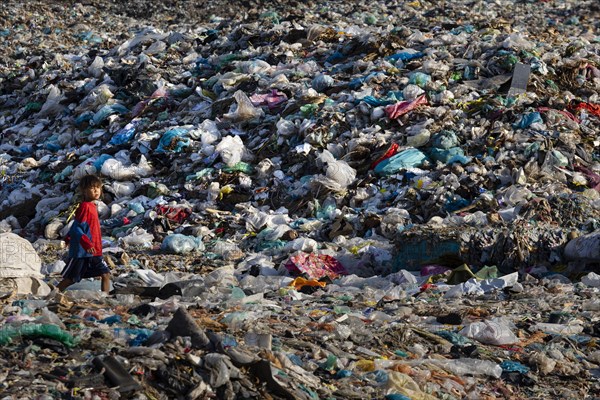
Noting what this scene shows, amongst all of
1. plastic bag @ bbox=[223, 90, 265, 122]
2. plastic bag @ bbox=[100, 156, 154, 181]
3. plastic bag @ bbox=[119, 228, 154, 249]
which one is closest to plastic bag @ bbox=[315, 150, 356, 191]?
plastic bag @ bbox=[223, 90, 265, 122]

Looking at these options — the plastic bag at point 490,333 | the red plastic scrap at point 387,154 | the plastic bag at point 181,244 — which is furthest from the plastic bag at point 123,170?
the plastic bag at point 490,333

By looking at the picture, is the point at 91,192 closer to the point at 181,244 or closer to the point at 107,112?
the point at 181,244

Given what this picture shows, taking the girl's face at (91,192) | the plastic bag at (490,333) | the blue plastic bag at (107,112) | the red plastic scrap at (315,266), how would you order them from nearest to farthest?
1. the plastic bag at (490,333)
2. the girl's face at (91,192)
3. the red plastic scrap at (315,266)
4. the blue plastic bag at (107,112)

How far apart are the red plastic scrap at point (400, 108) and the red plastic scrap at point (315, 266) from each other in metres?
2.68

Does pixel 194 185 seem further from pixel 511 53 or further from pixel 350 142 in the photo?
pixel 511 53

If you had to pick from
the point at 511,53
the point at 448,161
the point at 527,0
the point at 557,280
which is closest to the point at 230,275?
the point at 557,280

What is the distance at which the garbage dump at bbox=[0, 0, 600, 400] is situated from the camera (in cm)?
346

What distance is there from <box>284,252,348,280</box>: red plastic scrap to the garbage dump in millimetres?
19

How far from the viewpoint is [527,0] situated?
15727mm

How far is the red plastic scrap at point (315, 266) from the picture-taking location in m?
6.34

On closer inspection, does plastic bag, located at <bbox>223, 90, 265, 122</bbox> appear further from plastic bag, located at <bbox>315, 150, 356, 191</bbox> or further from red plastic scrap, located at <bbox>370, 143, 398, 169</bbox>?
red plastic scrap, located at <bbox>370, 143, 398, 169</bbox>

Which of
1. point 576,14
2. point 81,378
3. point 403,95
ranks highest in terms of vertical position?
point 81,378

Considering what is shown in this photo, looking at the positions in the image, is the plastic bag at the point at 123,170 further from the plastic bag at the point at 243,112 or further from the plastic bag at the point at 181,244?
the plastic bag at the point at 181,244

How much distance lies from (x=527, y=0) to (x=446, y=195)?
931cm
